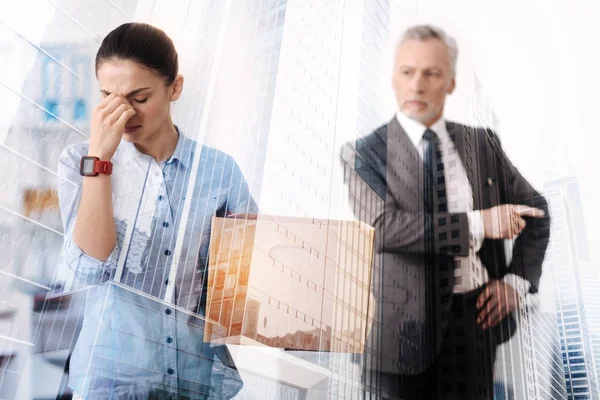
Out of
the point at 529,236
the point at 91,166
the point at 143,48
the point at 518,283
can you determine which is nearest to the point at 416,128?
the point at 529,236

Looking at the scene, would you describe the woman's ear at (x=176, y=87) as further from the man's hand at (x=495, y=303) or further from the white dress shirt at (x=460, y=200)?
the man's hand at (x=495, y=303)

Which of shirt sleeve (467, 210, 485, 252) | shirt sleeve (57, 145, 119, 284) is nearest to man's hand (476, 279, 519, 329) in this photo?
shirt sleeve (467, 210, 485, 252)

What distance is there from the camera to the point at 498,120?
2172 millimetres

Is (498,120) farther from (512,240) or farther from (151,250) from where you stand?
(151,250)

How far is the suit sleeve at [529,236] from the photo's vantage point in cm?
197

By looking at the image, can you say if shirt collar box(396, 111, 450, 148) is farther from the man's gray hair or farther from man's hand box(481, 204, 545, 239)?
man's hand box(481, 204, 545, 239)

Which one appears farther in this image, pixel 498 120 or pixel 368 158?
pixel 368 158

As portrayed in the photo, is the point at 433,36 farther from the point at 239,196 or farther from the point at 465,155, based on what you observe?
the point at 239,196

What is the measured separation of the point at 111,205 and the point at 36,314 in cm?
41

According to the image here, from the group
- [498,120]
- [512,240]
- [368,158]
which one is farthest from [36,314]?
[498,120]

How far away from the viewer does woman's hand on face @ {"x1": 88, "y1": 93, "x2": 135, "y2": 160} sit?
1.95 metres

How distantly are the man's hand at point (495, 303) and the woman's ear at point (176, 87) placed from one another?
132cm

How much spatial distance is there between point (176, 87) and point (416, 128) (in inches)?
38.0

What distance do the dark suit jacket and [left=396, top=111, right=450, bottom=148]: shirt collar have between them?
0.02 m
